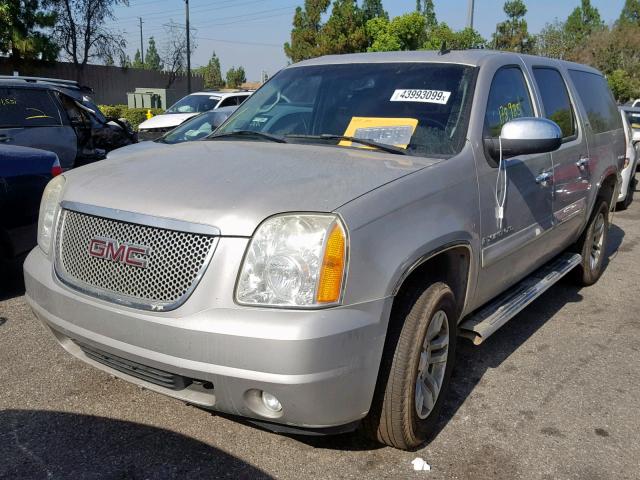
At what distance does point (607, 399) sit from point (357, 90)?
2.33m

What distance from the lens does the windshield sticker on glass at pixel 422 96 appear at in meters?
3.51

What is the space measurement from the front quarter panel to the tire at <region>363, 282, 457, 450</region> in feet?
0.81

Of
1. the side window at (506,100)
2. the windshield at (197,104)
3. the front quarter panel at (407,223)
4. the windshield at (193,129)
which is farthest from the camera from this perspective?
the windshield at (197,104)

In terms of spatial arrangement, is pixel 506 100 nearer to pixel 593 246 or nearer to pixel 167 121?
pixel 593 246

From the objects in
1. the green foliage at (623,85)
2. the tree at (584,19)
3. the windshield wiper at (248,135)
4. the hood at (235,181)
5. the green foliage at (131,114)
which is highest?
the tree at (584,19)

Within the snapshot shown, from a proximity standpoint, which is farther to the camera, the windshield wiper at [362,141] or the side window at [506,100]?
the side window at [506,100]

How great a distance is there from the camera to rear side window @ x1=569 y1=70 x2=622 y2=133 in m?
5.14

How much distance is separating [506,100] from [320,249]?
82.6 inches

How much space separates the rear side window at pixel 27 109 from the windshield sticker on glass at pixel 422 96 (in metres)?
5.62

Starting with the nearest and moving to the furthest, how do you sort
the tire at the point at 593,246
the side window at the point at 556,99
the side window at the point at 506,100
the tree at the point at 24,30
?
1. the side window at the point at 506,100
2. the side window at the point at 556,99
3. the tire at the point at 593,246
4. the tree at the point at 24,30

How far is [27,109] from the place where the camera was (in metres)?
7.76

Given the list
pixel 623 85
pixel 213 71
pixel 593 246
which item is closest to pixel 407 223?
pixel 593 246

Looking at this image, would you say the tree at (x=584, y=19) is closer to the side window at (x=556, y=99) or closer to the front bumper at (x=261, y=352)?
the side window at (x=556, y=99)

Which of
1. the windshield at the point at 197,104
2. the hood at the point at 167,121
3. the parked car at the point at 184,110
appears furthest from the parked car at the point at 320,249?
the windshield at the point at 197,104
